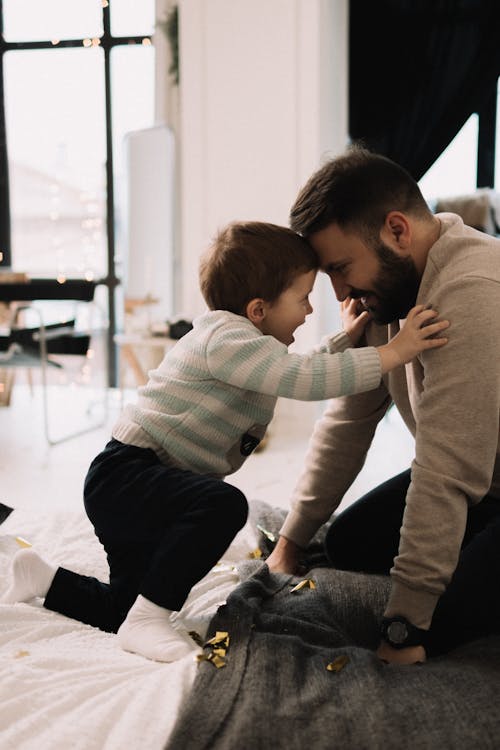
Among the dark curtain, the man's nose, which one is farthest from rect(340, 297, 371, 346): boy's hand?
the dark curtain

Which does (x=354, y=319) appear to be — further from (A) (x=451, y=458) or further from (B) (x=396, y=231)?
(A) (x=451, y=458)

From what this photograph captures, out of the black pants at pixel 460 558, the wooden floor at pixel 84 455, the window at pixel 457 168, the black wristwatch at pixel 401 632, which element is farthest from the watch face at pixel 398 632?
the window at pixel 457 168

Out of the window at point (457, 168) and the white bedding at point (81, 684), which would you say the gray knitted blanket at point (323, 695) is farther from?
the window at point (457, 168)

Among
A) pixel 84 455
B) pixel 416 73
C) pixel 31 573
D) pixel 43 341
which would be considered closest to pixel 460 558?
pixel 31 573

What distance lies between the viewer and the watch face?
1.42 meters

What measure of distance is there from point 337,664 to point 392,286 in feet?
2.34

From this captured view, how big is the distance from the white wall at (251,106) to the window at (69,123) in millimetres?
1467

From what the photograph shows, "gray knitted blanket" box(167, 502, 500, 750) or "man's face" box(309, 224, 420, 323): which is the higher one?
"man's face" box(309, 224, 420, 323)

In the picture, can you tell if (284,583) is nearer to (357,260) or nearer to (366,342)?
(366,342)

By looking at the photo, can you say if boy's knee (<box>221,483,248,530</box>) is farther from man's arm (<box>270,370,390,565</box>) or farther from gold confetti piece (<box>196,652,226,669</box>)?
man's arm (<box>270,370,390,565</box>)

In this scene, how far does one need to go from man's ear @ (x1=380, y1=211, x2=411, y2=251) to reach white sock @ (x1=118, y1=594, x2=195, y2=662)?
0.81m

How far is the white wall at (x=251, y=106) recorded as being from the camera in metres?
4.36

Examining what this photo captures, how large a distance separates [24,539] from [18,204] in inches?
188

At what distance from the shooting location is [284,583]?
175 cm
